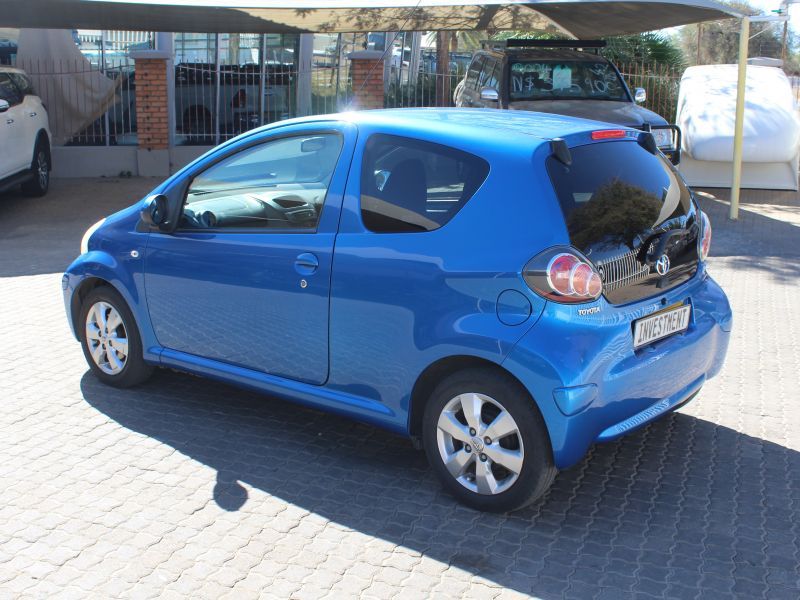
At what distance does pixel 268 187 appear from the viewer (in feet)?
17.2

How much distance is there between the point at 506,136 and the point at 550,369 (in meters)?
1.13

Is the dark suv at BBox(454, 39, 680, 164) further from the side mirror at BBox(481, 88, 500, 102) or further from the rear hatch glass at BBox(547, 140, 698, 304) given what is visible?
the rear hatch glass at BBox(547, 140, 698, 304)

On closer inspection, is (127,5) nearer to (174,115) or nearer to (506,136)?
(174,115)

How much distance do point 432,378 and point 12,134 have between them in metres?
10.5

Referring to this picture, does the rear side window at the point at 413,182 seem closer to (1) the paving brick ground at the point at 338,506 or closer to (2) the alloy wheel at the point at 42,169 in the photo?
(1) the paving brick ground at the point at 338,506

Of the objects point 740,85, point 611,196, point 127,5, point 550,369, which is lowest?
point 550,369

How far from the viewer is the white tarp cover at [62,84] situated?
56.2 ft

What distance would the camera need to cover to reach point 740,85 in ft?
39.9

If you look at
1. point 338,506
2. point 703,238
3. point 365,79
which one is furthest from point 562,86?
point 338,506

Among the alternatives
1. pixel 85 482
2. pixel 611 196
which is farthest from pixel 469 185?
pixel 85 482

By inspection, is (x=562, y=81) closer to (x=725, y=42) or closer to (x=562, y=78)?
(x=562, y=78)

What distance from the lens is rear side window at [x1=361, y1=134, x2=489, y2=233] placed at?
14.5ft

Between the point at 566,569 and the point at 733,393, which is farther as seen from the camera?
the point at 733,393

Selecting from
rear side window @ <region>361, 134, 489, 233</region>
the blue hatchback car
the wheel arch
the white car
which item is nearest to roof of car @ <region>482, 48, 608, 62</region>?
the white car
